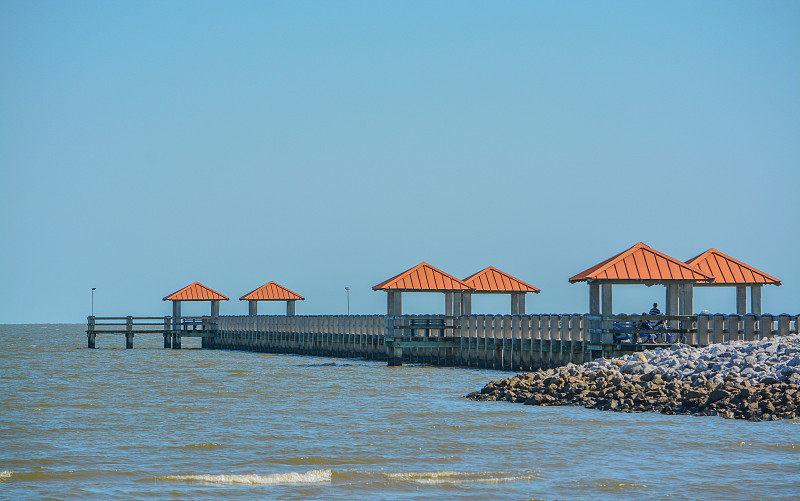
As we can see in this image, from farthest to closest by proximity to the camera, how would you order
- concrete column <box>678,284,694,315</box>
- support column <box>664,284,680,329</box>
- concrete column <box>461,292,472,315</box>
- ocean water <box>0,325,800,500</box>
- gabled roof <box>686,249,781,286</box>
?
concrete column <box>461,292,472,315</box>, gabled roof <box>686,249,781,286</box>, support column <box>664,284,680,329</box>, concrete column <box>678,284,694,315</box>, ocean water <box>0,325,800,500</box>

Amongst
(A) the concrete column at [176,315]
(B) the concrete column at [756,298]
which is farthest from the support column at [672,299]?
→ (A) the concrete column at [176,315]

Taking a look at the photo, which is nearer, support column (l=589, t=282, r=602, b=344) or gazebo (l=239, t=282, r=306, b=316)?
support column (l=589, t=282, r=602, b=344)

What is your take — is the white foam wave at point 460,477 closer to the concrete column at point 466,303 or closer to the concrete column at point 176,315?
the concrete column at point 466,303

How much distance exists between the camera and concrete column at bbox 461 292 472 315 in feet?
129

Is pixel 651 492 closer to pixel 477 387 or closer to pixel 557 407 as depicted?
pixel 557 407

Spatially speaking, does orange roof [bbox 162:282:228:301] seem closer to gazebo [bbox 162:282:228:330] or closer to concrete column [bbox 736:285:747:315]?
gazebo [bbox 162:282:228:330]

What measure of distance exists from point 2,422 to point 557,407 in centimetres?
1058

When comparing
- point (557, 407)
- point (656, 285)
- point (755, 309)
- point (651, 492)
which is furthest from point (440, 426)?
point (755, 309)

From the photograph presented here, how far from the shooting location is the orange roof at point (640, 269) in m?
27.7

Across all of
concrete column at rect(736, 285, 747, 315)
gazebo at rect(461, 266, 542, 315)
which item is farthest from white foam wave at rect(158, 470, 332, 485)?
gazebo at rect(461, 266, 542, 315)

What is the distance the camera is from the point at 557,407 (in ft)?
70.3

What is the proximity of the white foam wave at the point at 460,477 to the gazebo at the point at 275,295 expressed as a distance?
142ft

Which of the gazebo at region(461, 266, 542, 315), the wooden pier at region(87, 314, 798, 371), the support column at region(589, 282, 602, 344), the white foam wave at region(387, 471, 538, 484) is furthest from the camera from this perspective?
the gazebo at region(461, 266, 542, 315)

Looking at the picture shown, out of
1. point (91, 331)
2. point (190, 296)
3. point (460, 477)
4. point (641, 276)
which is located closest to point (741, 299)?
point (641, 276)
